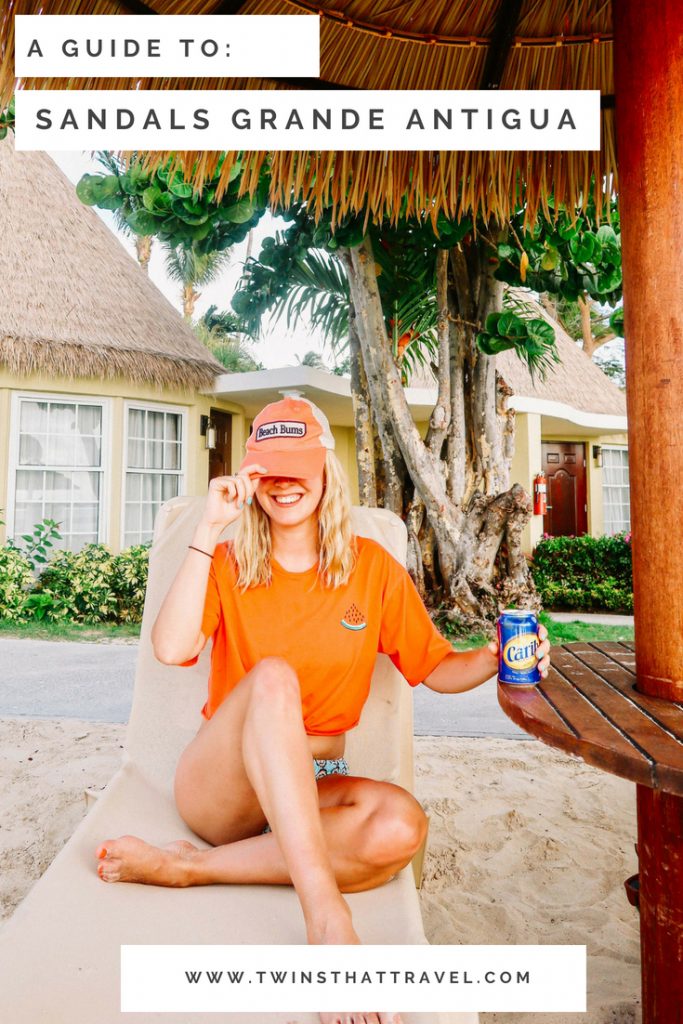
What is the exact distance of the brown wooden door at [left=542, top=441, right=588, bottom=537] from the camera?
45.3 ft

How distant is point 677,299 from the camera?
1.51m

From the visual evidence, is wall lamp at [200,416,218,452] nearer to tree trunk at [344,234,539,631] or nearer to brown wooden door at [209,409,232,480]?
brown wooden door at [209,409,232,480]

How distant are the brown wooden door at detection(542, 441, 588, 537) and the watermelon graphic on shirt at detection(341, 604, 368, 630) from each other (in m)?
12.3

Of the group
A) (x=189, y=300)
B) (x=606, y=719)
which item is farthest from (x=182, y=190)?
(x=189, y=300)

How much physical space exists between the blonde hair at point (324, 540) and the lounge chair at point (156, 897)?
39 centimetres

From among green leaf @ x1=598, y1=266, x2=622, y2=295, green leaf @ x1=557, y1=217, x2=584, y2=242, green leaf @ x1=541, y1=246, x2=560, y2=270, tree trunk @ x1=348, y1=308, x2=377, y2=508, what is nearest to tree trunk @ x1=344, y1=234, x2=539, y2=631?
tree trunk @ x1=348, y1=308, x2=377, y2=508

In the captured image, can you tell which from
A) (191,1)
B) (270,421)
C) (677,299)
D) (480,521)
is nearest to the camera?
(677,299)

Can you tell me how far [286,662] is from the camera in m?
1.72

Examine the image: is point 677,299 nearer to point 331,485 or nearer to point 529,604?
point 331,485

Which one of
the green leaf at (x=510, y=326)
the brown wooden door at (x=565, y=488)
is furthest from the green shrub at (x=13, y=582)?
the brown wooden door at (x=565, y=488)

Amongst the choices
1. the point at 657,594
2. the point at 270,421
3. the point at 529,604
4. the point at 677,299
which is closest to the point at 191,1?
the point at 270,421

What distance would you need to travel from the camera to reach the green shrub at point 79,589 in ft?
27.5

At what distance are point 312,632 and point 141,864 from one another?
67 cm

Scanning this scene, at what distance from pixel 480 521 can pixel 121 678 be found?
3760 mm
